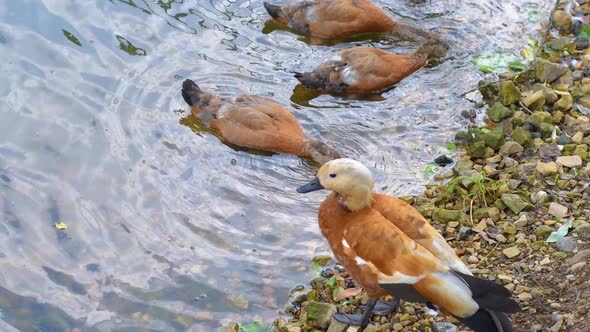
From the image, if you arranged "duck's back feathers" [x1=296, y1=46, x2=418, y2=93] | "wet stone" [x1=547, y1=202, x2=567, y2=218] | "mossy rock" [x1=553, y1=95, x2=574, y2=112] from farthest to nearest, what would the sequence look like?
"duck's back feathers" [x1=296, y1=46, x2=418, y2=93] < "mossy rock" [x1=553, y1=95, x2=574, y2=112] < "wet stone" [x1=547, y1=202, x2=567, y2=218]

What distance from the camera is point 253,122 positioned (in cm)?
725

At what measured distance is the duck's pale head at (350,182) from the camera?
486 cm

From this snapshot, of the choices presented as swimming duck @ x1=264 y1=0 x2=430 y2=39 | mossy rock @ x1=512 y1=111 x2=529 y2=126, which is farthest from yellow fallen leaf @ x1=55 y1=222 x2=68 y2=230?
mossy rock @ x1=512 y1=111 x2=529 y2=126

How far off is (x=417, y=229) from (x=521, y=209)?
134cm

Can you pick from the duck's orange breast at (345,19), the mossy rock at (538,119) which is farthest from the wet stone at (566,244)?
the duck's orange breast at (345,19)

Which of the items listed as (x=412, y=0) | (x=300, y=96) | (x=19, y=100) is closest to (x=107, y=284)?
(x=19, y=100)

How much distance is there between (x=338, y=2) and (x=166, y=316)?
461 cm

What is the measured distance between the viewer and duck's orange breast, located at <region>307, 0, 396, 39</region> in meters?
8.70

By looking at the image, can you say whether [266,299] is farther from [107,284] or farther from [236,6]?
[236,6]

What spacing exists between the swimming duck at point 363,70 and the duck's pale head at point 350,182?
9.59 ft

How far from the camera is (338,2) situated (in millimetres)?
8867

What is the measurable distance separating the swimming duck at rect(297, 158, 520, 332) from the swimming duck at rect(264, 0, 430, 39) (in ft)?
12.9

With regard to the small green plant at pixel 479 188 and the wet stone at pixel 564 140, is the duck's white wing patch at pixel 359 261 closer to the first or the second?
the small green plant at pixel 479 188

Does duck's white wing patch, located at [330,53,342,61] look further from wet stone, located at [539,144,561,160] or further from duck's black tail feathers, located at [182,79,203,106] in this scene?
wet stone, located at [539,144,561,160]
